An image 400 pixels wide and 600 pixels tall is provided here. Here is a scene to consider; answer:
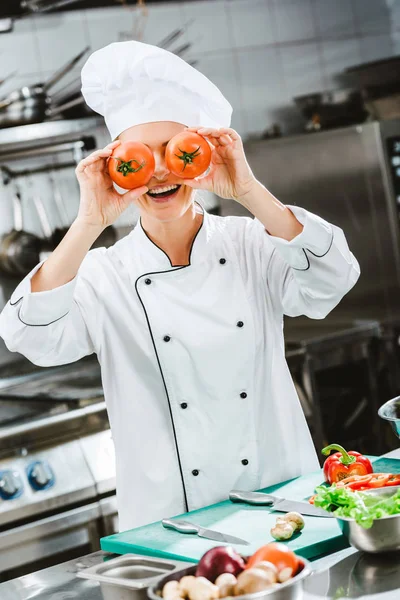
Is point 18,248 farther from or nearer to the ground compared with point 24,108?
nearer to the ground

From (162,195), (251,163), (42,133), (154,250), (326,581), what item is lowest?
(326,581)

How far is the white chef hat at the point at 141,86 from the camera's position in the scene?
80.0 inches

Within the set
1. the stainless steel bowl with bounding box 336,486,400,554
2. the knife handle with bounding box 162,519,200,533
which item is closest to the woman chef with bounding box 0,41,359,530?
the knife handle with bounding box 162,519,200,533

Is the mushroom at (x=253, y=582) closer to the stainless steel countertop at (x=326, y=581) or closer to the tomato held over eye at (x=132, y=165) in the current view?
the stainless steel countertop at (x=326, y=581)

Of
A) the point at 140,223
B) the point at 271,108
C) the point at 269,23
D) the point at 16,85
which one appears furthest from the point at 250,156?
the point at 140,223

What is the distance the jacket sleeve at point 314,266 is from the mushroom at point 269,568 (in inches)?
31.8

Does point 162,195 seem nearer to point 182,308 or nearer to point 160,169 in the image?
point 160,169

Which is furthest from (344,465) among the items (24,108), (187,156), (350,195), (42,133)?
(350,195)

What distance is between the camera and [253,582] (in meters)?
1.28

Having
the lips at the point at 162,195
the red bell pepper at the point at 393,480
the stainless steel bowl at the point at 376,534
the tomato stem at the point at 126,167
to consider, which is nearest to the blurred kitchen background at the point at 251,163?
the lips at the point at 162,195

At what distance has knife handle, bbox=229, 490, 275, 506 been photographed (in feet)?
6.19

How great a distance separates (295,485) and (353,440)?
2510 mm

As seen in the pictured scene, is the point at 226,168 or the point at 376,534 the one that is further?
the point at 226,168

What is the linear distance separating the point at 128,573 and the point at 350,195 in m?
3.45
